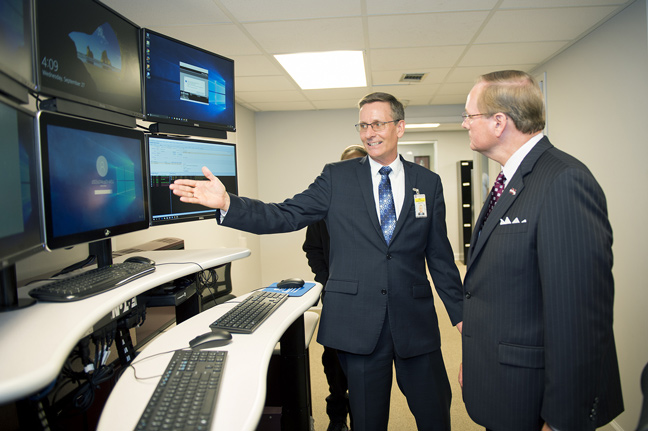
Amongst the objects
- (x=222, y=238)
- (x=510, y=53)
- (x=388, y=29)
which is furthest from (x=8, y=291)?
(x=510, y=53)

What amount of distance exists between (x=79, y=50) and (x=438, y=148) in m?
6.60

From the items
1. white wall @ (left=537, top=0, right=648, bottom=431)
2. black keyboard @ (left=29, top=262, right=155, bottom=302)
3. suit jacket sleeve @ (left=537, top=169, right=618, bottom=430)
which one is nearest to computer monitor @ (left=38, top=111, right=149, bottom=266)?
black keyboard @ (left=29, top=262, right=155, bottom=302)

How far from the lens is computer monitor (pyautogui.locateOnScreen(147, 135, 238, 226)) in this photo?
1570 mm

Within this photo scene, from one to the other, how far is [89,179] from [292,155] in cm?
401

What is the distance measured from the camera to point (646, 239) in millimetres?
2189

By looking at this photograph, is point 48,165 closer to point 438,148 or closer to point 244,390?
point 244,390

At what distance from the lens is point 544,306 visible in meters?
1.06

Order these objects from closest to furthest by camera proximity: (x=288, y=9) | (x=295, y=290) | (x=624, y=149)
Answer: (x=295, y=290)
(x=288, y=9)
(x=624, y=149)

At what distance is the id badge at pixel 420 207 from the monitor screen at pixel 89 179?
41.6 inches

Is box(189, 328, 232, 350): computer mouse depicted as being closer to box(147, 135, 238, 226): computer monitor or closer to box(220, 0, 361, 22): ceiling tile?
box(147, 135, 238, 226): computer monitor

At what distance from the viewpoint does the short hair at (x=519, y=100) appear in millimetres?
1230

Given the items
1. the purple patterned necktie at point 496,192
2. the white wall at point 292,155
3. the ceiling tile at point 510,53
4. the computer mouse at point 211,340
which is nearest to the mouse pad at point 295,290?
the computer mouse at point 211,340

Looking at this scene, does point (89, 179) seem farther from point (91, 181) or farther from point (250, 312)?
point (250, 312)

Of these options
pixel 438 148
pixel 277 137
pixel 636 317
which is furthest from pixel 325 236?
pixel 438 148
